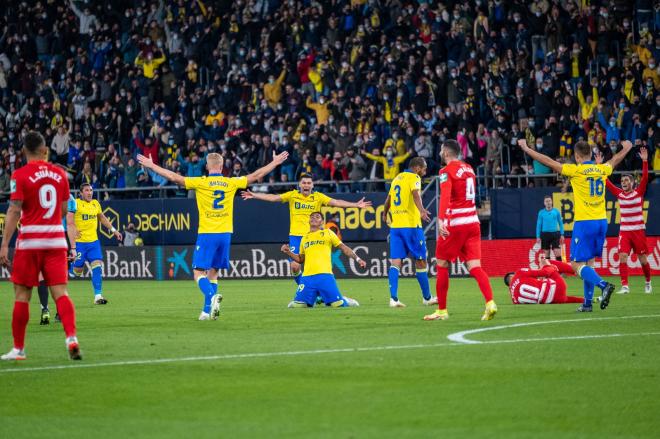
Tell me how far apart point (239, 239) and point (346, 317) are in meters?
19.1

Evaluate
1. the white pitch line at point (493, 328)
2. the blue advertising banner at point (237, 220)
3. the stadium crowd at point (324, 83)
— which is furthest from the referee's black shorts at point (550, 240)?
the white pitch line at point (493, 328)

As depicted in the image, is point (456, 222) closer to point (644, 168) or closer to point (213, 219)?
point (213, 219)

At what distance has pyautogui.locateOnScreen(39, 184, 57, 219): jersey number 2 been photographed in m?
11.0

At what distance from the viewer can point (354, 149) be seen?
32812mm

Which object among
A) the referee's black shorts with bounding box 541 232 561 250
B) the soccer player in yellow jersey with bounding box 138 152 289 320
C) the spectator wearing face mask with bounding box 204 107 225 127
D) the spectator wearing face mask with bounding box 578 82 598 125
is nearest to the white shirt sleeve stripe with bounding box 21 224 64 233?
the soccer player in yellow jersey with bounding box 138 152 289 320

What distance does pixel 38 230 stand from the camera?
36.1 ft

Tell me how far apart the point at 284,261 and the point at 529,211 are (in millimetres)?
7267

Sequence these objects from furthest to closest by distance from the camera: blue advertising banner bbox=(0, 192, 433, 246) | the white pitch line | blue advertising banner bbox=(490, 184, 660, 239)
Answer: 1. blue advertising banner bbox=(0, 192, 433, 246)
2. blue advertising banner bbox=(490, 184, 660, 239)
3. the white pitch line

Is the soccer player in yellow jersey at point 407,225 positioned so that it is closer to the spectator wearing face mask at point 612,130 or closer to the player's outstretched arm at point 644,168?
the player's outstretched arm at point 644,168

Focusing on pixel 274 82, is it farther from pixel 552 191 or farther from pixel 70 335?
pixel 70 335

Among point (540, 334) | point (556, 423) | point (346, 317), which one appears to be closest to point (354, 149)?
point (346, 317)

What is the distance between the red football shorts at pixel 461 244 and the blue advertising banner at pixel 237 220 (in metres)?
17.5

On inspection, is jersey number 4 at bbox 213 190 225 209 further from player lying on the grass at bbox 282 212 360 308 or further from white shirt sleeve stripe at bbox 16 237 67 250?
white shirt sleeve stripe at bbox 16 237 67 250

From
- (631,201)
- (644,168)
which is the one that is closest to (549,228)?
(631,201)
